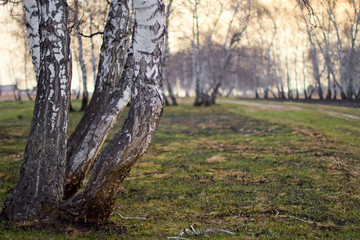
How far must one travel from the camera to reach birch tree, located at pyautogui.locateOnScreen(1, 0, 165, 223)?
3.89 metres

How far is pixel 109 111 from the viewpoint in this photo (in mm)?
5016

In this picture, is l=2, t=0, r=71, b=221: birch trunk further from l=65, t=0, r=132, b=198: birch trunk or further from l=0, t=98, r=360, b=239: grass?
l=65, t=0, r=132, b=198: birch trunk

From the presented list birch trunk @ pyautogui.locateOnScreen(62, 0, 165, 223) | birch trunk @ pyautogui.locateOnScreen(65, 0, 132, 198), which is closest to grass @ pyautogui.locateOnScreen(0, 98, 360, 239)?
birch trunk @ pyautogui.locateOnScreen(62, 0, 165, 223)

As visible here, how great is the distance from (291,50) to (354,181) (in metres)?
45.0

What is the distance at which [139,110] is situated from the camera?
3.94 m

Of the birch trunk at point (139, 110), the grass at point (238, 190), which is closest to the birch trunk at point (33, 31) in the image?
the grass at point (238, 190)

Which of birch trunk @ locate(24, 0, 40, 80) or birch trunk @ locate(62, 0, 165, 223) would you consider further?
birch trunk @ locate(24, 0, 40, 80)

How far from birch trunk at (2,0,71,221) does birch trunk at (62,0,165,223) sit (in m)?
0.60

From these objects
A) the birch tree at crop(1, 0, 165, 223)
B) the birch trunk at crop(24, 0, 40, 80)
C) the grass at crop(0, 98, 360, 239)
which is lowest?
the grass at crop(0, 98, 360, 239)

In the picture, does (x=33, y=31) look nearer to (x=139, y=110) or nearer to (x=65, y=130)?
(x=65, y=130)

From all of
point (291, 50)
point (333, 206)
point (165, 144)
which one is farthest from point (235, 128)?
point (291, 50)

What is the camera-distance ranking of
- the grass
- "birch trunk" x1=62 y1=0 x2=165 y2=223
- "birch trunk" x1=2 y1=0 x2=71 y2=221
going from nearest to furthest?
"birch trunk" x1=62 y1=0 x2=165 y2=223 < the grass < "birch trunk" x1=2 y1=0 x2=71 y2=221

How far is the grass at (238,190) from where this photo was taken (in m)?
4.01

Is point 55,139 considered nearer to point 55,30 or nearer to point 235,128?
point 55,30
